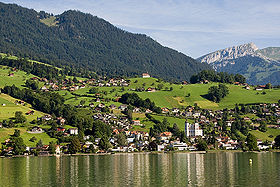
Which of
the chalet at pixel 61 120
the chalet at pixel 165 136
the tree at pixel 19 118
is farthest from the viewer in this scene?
the chalet at pixel 61 120

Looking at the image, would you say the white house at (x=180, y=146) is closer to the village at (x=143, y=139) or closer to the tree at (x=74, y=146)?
the village at (x=143, y=139)

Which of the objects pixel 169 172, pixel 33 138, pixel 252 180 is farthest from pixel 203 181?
pixel 33 138

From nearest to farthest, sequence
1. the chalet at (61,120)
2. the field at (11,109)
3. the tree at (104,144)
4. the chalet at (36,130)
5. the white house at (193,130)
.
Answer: the tree at (104,144)
the chalet at (36,130)
the field at (11,109)
the chalet at (61,120)
the white house at (193,130)

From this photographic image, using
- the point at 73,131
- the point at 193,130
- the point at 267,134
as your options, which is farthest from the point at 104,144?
the point at 267,134

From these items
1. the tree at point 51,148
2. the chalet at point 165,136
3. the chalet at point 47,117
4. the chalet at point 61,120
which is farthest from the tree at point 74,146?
the chalet at point 165,136

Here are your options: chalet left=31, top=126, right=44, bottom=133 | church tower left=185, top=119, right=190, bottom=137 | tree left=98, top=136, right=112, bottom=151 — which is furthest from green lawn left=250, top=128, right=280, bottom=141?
Answer: chalet left=31, top=126, right=44, bottom=133

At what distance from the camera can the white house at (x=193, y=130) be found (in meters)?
192

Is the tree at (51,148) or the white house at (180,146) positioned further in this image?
the white house at (180,146)

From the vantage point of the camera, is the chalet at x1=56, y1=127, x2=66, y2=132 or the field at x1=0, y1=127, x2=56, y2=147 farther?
the chalet at x1=56, y1=127, x2=66, y2=132

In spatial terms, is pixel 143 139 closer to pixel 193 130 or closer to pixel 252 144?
pixel 193 130

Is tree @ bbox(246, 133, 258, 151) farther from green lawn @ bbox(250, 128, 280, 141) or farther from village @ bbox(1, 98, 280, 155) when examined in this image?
green lawn @ bbox(250, 128, 280, 141)

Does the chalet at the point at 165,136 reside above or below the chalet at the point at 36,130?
below

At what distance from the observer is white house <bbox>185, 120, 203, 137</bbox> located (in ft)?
630

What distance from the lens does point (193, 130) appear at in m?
193
